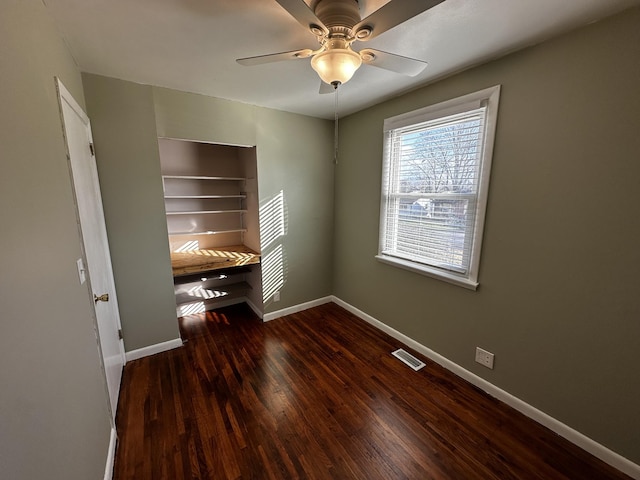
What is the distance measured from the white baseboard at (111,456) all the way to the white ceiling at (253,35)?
7.60ft

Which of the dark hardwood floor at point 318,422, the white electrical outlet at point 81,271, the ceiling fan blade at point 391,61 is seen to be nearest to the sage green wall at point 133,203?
the dark hardwood floor at point 318,422

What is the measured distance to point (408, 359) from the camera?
239cm

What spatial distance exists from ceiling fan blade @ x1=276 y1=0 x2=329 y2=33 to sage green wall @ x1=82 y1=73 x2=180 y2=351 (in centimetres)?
181

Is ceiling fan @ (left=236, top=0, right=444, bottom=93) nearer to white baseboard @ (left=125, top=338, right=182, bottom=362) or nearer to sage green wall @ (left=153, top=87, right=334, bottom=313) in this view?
sage green wall @ (left=153, top=87, right=334, bottom=313)

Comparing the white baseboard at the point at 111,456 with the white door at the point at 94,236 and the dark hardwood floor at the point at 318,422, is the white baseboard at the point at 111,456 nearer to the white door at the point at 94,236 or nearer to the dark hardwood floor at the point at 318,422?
the dark hardwood floor at the point at 318,422

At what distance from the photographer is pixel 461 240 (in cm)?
207

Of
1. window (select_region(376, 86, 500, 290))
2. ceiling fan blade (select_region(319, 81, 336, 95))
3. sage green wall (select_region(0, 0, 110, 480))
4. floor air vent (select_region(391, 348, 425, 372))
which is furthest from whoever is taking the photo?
floor air vent (select_region(391, 348, 425, 372))

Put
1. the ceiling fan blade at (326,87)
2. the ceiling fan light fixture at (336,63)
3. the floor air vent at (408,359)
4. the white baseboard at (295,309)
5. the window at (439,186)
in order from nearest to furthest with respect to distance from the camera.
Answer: the ceiling fan light fixture at (336,63)
the ceiling fan blade at (326,87)
the window at (439,186)
the floor air vent at (408,359)
the white baseboard at (295,309)

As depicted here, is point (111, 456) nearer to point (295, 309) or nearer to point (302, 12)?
point (295, 309)

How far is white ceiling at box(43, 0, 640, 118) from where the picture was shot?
126 centimetres

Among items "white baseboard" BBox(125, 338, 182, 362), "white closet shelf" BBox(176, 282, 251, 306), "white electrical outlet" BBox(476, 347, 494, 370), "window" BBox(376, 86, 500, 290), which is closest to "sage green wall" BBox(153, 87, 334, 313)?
"white closet shelf" BBox(176, 282, 251, 306)

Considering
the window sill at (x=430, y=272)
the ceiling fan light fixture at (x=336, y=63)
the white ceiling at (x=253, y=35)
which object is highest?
the white ceiling at (x=253, y=35)

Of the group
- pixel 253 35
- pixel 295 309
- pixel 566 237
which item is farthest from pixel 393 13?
pixel 295 309

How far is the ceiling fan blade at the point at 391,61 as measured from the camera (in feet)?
4.17
